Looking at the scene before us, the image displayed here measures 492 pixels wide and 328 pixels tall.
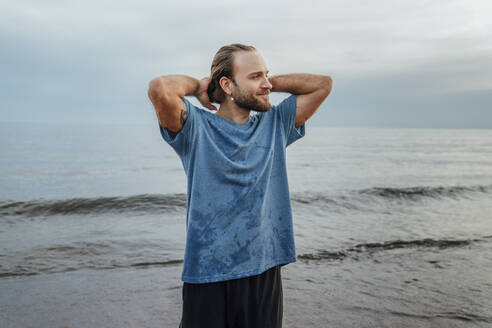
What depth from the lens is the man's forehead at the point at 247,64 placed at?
7.06 ft

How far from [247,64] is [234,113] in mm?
280

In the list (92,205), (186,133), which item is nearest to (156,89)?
(186,133)

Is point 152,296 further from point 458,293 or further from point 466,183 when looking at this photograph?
point 466,183

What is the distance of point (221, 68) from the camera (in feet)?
7.21

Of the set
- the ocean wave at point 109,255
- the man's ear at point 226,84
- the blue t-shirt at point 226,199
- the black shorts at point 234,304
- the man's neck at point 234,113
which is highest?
the man's ear at point 226,84

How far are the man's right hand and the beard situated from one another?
0.63ft

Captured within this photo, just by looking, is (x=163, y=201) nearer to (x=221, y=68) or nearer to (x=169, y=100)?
(x=221, y=68)

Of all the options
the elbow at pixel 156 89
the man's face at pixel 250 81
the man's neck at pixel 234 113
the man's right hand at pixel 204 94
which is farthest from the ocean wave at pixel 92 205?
the elbow at pixel 156 89

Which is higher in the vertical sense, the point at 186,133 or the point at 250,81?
the point at 250,81

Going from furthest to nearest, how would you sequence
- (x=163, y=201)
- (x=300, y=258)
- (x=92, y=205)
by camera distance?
(x=163, y=201)
(x=92, y=205)
(x=300, y=258)

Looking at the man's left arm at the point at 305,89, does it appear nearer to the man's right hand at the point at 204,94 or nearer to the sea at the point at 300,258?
the man's right hand at the point at 204,94

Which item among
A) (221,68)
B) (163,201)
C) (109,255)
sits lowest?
(109,255)

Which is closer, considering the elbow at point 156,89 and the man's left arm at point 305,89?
the elbow at point 156,89

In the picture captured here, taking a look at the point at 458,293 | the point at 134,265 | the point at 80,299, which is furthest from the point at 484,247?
the point at 80,299
